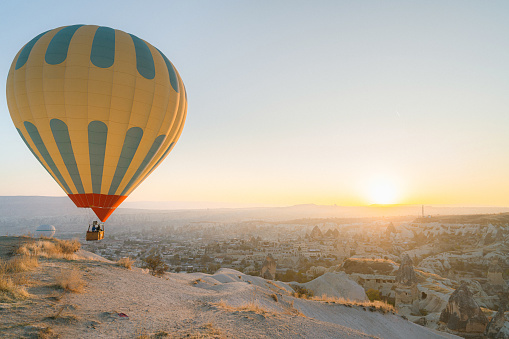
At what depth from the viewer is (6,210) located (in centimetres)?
19025

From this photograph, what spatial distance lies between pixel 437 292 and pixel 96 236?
2881cm

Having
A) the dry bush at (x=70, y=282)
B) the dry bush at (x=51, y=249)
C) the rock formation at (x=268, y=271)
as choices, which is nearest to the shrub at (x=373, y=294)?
the rock formation at (x=268, y=271)

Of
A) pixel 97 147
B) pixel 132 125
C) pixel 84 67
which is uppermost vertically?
pixel 84 67

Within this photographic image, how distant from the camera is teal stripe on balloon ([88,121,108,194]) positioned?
12984 millimetres

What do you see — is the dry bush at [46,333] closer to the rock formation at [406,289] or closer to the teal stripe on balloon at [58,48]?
the teal stripe on balloon at [58,48]

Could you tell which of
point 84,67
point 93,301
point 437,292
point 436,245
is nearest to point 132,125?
point 84,67

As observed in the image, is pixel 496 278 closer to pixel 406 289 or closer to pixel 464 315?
pixel 406 289

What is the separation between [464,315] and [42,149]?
25.1m

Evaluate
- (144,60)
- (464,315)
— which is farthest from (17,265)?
(464,315)

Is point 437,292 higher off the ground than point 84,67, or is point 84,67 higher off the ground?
point 84,67

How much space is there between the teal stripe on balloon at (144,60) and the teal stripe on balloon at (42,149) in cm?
545

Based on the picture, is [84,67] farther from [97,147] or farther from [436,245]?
[436,245]

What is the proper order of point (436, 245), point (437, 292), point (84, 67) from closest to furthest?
point (84, 67), point (437, 292), point (436, 245)

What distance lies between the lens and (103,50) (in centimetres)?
1316
